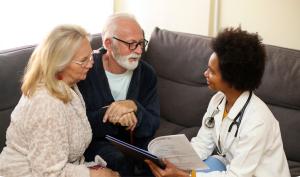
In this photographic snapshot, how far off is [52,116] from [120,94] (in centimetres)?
63

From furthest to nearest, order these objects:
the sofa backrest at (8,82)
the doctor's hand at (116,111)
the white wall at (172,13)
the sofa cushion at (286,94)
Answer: the white wall at (172,13) → the sofa cushion at (286,94) → the sofa backrest at (8,82) → the doctor's hand at (116,111)

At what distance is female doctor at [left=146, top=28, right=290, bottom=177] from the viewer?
1.59 m

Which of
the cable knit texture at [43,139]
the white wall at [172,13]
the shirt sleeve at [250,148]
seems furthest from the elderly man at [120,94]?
the white wall at [172,13]

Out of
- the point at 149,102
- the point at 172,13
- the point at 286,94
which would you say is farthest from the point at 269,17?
the point at 149,102

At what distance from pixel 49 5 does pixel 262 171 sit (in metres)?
1.80

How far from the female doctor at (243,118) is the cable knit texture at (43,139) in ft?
1.17

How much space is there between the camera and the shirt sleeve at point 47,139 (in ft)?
4.83

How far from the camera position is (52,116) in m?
1.49

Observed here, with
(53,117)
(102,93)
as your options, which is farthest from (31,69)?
(102,93)

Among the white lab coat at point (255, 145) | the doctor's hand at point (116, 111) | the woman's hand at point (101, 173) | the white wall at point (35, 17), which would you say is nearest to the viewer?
the white lab coat at point (255, 145)

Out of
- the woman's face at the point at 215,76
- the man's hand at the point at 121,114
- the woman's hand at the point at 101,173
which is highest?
the woman's face at the point at 215,76

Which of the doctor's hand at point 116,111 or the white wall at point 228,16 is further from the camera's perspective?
the white wall at point 228,16

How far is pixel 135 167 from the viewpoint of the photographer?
2.02 m

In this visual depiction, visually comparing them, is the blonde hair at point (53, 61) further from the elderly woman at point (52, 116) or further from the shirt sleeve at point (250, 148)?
the shirt sleeve at point (250, 148)
